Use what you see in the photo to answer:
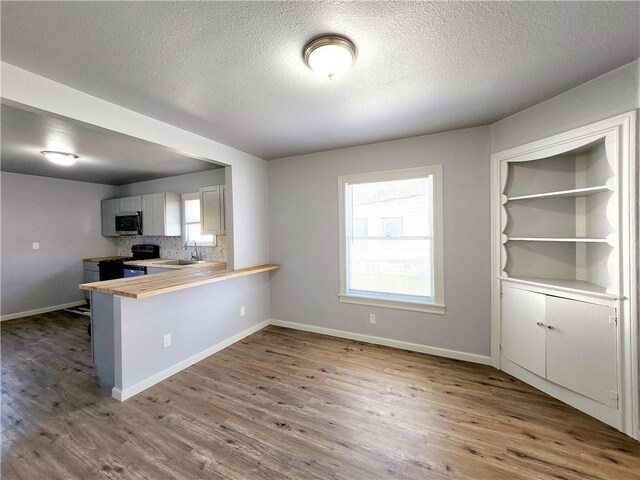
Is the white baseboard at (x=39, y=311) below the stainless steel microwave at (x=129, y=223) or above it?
below

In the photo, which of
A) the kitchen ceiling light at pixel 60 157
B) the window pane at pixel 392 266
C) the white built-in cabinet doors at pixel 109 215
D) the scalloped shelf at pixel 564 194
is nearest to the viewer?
the scalloped shelf at pixel 564 194

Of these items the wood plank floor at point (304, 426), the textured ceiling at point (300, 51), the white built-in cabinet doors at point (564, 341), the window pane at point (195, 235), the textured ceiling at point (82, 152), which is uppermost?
the textured ceiling at point (82, 152)

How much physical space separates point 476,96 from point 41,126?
4.08 metres

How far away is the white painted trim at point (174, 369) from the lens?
223 centimetres

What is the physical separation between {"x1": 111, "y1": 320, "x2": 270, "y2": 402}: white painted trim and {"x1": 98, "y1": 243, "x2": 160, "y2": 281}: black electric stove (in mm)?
2925

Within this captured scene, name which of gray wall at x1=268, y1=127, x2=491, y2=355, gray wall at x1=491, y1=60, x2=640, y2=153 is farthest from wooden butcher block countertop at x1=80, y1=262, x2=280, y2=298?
gray wall at x1=491, y1=60, x2=640, y2=153

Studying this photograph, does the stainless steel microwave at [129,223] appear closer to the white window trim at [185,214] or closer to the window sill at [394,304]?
the white window trim at [185,214]

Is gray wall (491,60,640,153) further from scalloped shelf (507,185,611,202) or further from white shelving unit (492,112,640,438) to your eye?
scalloped shelf (507,185,611,202)

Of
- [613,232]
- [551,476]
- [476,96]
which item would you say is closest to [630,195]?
[613,232]

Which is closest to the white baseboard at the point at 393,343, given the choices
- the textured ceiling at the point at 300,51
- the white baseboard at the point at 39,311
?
the textured ceiling at the point at 300,51

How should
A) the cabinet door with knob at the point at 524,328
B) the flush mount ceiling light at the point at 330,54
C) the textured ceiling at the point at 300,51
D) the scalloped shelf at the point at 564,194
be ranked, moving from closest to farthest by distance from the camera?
1. the textured ceiling at the point at 300,51
2. the flush mount ceiling light at the point at 330,54
3. the scalloped shelf at the point at 564,194
4. the cabinet door with knob at the point at 524,328

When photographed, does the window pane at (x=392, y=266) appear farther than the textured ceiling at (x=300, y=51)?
Yes

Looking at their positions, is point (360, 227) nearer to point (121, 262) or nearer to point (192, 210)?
point (192, 210)

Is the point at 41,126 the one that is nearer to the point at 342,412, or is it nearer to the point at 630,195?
the point at 342,412
